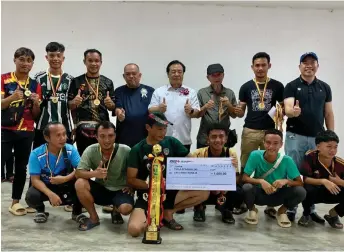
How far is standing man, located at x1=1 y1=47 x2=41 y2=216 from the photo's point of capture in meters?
3.13

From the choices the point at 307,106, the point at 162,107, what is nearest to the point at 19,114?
the point at 162,107

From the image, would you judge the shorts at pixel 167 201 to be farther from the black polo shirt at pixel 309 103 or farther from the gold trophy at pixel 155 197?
the black polo shirt at pixel 309 103

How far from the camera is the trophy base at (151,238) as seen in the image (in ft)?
8.39

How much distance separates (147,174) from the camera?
292 centimetres

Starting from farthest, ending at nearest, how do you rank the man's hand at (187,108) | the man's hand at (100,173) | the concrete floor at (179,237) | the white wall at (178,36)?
the white wall at (178,36) → the man's hand at (187,108) → the man's hand at (100,173) → the concrete floor at (179,237)

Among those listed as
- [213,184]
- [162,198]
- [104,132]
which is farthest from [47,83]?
[213,184]

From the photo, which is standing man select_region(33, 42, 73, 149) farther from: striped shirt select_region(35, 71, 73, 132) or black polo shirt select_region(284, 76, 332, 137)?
black polo shirt select_region(284, 76, 332, 137)

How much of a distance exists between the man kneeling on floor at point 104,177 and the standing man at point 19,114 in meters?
0.67

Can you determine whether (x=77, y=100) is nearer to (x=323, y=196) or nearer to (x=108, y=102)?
(x=108, y=102)

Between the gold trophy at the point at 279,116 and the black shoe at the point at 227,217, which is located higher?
the gold trophy at the point at 279,116

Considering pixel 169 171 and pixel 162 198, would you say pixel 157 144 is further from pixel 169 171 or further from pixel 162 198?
pixel 162 198

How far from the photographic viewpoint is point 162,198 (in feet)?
8.86

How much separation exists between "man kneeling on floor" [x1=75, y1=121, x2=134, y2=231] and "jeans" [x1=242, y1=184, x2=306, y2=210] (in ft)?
3.25

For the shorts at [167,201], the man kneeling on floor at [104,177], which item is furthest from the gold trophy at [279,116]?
the man kneeling on floor at [104,177]
